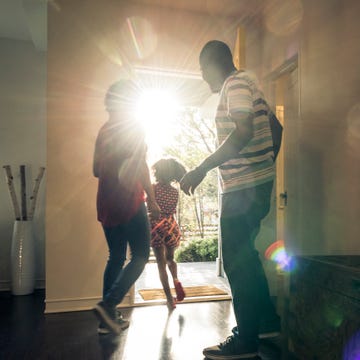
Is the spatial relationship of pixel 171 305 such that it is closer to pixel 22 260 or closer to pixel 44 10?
pixel 22 260

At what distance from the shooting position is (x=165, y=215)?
2.44 metres

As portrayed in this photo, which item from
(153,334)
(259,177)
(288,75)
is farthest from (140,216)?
(288,75)

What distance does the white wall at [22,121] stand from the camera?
3170mm

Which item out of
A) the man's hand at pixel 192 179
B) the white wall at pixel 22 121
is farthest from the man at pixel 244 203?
the white wall at pixel 22 121

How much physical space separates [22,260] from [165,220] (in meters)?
1.37

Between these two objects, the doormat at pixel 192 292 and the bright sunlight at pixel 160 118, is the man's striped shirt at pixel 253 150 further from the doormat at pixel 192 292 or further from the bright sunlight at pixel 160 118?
the bright sunlight at pixel 160 118

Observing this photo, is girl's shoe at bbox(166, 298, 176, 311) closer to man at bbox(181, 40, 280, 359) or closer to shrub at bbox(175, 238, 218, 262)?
man at bbox(181, 40, 280, 359)

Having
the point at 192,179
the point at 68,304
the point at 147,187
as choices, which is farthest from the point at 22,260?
the point at 192,179

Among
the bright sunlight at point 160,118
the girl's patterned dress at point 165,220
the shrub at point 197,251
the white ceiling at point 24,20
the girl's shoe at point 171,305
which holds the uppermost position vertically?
the white ceiling at point 24,20

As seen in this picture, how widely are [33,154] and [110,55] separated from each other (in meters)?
1.31

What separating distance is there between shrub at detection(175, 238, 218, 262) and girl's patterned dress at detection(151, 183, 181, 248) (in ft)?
9.26

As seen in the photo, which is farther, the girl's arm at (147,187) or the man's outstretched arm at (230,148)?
the girl's arm at (147,187)

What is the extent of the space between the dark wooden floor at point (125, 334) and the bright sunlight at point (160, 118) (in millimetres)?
1719

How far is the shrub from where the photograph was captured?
520 cm
